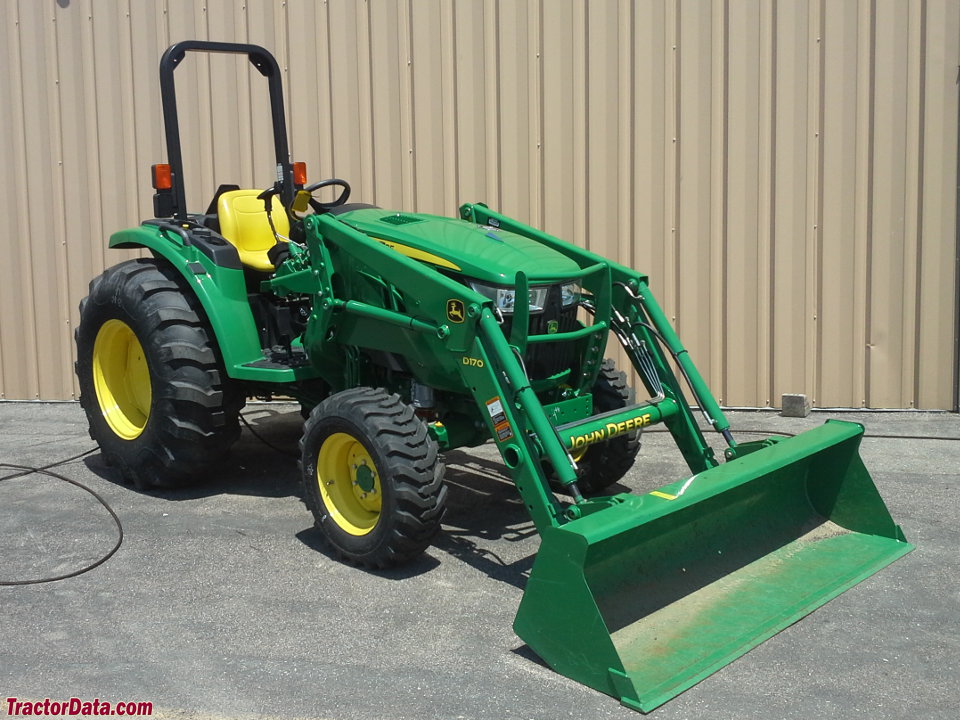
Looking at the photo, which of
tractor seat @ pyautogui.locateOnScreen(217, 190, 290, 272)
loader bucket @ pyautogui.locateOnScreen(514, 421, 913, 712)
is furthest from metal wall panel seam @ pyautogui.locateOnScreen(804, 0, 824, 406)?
tractor seat @ pyautogui.locateOnScreen(217, 190, 290, 272)

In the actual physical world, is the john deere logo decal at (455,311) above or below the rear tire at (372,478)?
above

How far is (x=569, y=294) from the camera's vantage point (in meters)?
5.31

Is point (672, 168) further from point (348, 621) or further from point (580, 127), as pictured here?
point (348, 621)

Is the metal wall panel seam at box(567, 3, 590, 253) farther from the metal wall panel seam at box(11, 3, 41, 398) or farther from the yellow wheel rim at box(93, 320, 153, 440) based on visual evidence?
the metal wall panel seam at box(11, 3, 41, 398)

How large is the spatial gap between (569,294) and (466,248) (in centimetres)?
53

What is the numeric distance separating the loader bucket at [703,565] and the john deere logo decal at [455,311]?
1.01 meters

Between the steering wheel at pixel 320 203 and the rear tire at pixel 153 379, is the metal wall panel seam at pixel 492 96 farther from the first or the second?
the rear tire at pixel 153 379

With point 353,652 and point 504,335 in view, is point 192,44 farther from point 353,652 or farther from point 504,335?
point 353,652

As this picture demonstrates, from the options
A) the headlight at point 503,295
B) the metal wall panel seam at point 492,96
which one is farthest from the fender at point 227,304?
the metal wall panel seam at point 492,96

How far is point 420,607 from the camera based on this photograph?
457 cm

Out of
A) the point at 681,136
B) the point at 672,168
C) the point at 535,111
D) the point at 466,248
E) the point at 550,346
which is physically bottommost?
the point at 550,346

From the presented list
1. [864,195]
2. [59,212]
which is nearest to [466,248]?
[864,195]

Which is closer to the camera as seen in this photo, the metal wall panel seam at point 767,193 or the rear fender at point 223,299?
the rear fender at point 223,299

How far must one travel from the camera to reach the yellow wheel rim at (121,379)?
6.49m
